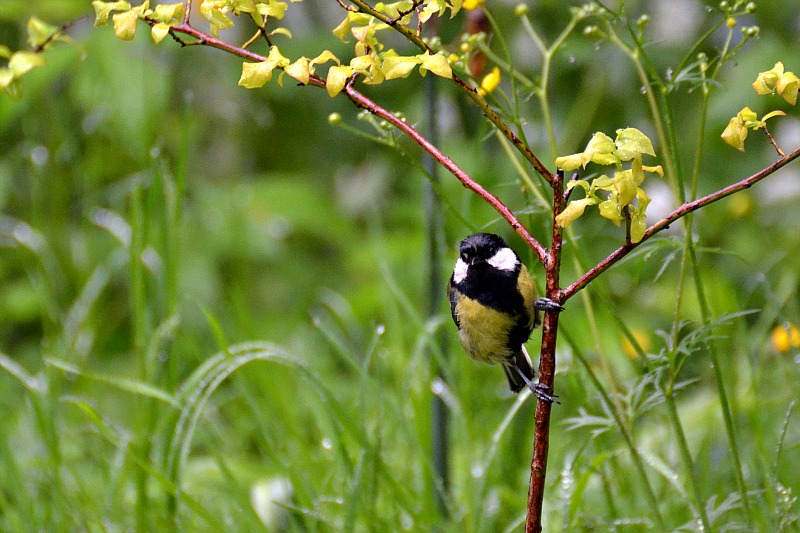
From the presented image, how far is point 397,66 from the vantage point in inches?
27.9

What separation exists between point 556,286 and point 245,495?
840 mm

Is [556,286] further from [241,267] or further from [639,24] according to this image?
[241,267]

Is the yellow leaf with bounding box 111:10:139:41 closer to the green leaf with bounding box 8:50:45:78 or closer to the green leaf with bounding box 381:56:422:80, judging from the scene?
the green leaf with bounding box 8:50:45:78

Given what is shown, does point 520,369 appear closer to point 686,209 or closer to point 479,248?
point 479,248

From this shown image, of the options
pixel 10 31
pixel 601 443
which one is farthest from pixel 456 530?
pixel 10 31

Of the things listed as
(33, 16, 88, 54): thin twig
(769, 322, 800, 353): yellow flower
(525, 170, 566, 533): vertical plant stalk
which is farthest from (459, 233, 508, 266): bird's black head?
(769, 322, 800, 353): yellow flower

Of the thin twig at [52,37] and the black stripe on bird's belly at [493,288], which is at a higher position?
the thin twig at [52,37]

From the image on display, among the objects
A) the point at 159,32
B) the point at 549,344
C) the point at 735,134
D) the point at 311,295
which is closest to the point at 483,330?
the point at 549,344

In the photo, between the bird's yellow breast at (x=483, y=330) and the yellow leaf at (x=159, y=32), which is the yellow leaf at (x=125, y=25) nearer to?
the yellow leaf at (x=159, y=32)

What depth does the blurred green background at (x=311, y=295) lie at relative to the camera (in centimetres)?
147

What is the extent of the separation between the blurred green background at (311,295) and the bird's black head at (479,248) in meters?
0.15

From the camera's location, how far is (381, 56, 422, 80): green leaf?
70 centimetres

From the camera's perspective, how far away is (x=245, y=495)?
4.55 ft

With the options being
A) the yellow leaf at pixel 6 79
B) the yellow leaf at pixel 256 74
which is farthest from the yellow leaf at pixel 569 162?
the yellow leaf at pixel 6 79
